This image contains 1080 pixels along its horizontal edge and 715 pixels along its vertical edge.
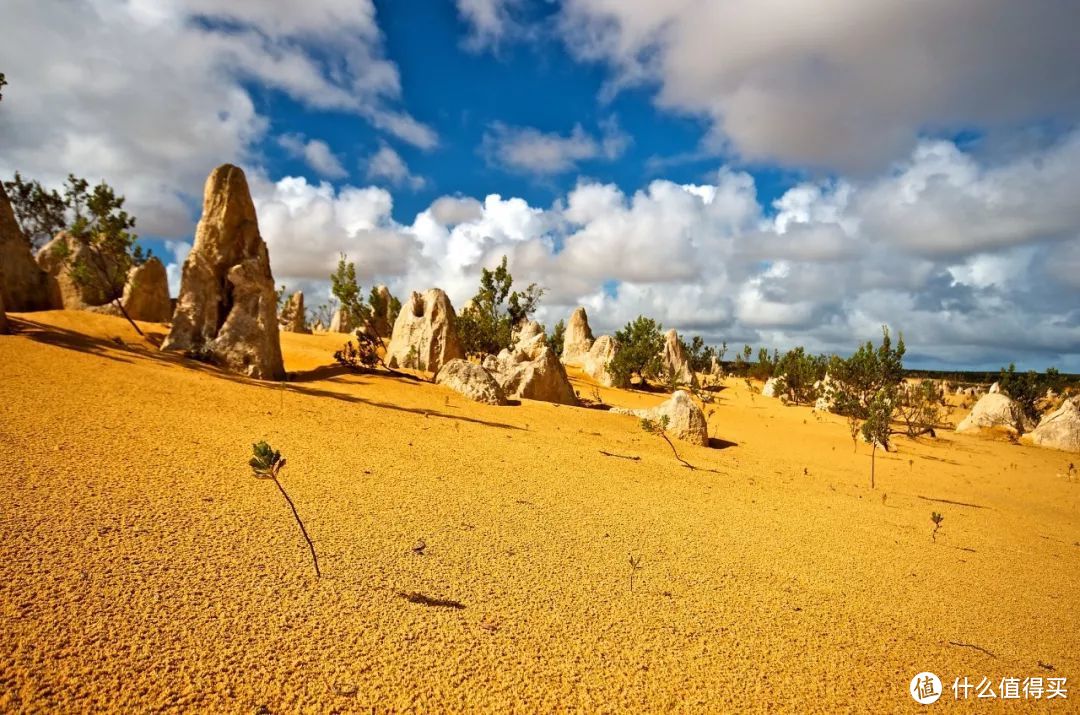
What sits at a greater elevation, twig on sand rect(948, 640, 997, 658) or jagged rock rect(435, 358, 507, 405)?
jagged rock rect(435, 358, 507, 405)

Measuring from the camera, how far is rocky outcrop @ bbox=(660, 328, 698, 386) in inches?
1565

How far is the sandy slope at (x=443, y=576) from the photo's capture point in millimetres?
2844

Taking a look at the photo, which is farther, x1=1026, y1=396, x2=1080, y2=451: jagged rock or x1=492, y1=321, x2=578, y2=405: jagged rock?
x1=1026, y1=396, x2=1080, y2=451: jagged rock

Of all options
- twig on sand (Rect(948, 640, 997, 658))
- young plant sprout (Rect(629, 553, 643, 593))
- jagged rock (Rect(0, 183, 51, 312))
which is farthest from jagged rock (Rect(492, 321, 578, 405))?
jagged rock (Rect(0, 183, 51, 312))

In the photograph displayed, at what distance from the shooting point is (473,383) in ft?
50.1

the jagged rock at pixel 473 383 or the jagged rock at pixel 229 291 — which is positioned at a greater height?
the jagged rock at pixel 229 291

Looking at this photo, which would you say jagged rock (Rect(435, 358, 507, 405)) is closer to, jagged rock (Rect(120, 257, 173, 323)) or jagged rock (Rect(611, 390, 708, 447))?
jagged rock (Rect(611, 390, 708, 447))

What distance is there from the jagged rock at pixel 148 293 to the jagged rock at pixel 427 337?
10.8 m

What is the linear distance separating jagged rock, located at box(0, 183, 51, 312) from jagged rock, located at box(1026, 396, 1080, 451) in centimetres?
4188

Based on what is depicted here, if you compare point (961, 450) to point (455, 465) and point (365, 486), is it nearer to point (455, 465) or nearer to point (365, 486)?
point (455, 465)

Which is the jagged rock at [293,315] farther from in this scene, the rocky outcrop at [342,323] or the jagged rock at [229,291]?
Result: the jagged rock at [229,291]

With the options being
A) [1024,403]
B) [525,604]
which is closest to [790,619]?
[525,604]

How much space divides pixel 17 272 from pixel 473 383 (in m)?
16.8

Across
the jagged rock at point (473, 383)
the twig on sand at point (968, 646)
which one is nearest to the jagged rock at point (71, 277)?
the jagged rock at point (473, 383)
